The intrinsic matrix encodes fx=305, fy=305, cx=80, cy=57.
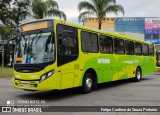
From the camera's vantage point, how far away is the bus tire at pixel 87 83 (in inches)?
517

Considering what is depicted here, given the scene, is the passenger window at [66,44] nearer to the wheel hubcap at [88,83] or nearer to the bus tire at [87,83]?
the bus tire at [87,83]

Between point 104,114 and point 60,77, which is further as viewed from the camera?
point 60,77

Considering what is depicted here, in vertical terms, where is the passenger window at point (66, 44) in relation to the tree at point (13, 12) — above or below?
below

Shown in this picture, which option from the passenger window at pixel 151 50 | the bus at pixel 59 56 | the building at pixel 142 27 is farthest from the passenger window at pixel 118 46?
the building at pixel 142 27

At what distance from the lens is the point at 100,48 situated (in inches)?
578

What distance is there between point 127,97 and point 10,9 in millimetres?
33341

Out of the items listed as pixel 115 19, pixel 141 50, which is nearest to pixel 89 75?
pixel 141 50

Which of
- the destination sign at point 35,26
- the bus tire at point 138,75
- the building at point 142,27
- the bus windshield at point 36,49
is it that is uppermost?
the building at point 142,27

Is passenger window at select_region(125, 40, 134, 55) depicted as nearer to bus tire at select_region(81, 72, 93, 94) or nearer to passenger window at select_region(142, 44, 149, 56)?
passenger window at select_region(142, 44, 149, 56)

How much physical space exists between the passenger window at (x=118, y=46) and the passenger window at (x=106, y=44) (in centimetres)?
55

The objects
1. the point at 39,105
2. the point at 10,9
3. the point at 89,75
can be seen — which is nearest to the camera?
the point at 39,105

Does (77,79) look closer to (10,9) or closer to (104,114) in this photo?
(104,114)

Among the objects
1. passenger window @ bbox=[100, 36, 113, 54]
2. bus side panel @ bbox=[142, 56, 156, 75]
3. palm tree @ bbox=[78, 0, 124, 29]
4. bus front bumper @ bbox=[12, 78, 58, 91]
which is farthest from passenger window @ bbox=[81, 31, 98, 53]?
palm tree @ bbox=[78, 0, 124, 29]

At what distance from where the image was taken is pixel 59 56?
1145 centimetres
